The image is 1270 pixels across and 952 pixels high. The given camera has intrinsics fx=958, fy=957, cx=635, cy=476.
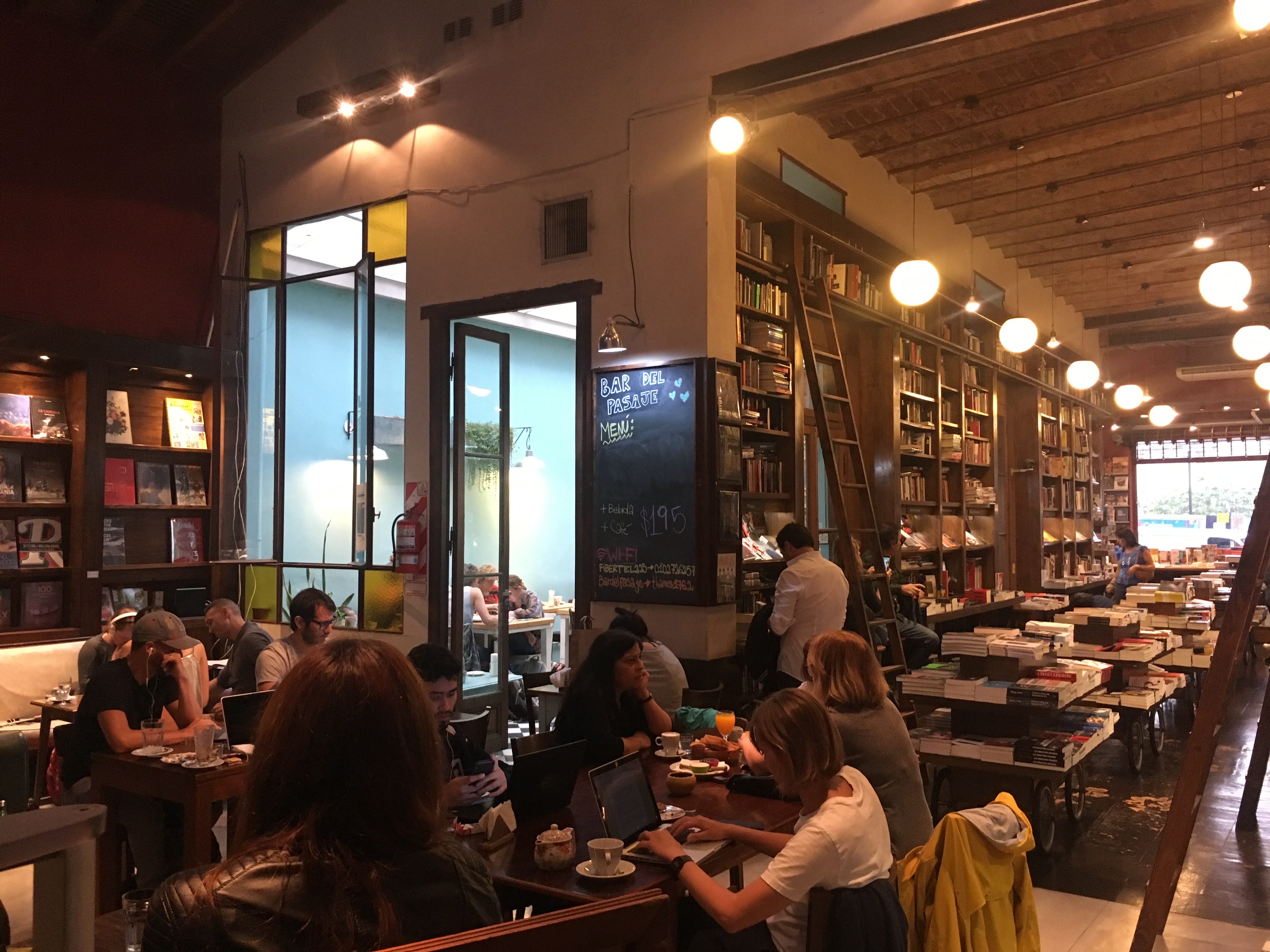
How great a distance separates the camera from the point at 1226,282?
6.40m

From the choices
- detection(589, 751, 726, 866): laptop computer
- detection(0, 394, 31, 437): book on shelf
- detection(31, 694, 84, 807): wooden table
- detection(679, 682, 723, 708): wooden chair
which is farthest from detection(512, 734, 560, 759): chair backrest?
detection(0, 394, 31, 437): book on shelf

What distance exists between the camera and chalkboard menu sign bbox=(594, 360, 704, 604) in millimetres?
5777

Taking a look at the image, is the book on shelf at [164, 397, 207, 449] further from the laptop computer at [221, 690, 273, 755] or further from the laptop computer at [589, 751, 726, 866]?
the laptop computer at [589, 751, 726, 866]

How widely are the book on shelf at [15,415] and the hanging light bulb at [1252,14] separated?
7746 mm

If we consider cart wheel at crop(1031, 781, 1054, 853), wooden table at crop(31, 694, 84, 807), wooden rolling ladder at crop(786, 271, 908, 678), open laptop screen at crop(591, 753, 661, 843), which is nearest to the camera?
open laptop screen at crop(591, 753, 661, 843)

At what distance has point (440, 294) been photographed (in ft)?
23.3

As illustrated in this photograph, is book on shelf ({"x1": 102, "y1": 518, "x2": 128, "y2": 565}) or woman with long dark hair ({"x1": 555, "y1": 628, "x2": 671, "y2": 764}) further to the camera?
book on shelf ({"x1": 102, "y1": 518, "x2": 128, "y2": 565})

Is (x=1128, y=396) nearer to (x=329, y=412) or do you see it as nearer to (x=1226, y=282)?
(x=1226, y=282)

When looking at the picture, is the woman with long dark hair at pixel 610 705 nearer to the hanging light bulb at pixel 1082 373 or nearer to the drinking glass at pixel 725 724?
the drinking glass at pixel 725 724

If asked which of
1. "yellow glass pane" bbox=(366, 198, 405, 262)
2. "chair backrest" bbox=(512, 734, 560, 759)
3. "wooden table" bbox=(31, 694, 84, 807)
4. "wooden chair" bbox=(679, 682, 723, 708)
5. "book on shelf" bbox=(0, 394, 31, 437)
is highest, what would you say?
"yellow glass pane" bbox=(366, 198, 405, 262)

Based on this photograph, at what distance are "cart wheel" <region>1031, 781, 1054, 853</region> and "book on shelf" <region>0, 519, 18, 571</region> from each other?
6.82m

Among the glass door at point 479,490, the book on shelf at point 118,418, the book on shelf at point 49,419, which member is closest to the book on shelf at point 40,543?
the book on shelf at point 49,419

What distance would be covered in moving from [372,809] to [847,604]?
206 inches

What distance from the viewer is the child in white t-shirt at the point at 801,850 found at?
7.71 feet
